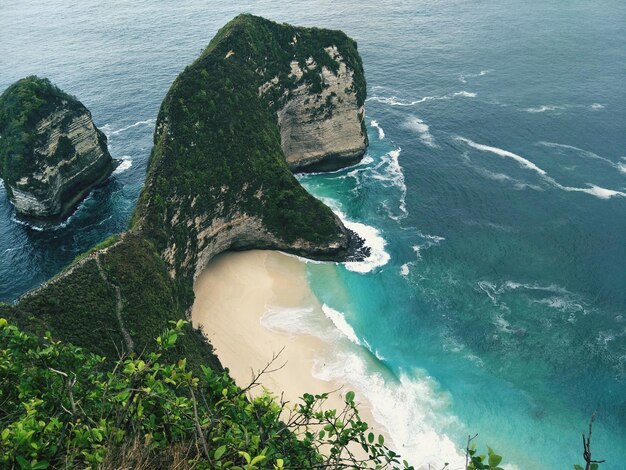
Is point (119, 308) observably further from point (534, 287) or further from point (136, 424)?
point (534, 287)

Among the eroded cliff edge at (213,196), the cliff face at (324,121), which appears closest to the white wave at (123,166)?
the eroded cliff edge at (213,196)

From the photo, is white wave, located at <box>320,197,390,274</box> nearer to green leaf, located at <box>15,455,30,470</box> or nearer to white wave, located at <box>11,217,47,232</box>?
white wave, located at <box>11,217,47,232</box>

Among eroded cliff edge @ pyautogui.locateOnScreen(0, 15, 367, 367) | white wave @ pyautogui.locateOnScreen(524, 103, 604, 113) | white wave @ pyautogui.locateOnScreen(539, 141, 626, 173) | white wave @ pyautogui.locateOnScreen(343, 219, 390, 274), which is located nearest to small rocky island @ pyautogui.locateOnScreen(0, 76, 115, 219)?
eroded cliff edge @ pyautogui.locateOnScreen(0, 15, 367, 367)

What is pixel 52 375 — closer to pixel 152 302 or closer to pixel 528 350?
pixel 152 302

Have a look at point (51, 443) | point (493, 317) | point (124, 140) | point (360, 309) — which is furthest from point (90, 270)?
point (124, 140)

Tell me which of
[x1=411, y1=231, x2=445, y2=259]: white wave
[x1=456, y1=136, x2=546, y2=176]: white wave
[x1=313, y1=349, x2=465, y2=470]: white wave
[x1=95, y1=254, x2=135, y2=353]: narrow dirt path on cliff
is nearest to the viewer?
[x1=95, y1=254, x2=135, y2=353]: narrow dirt path on cliff

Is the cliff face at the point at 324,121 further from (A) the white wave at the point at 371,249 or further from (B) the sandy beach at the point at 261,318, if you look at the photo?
(B) the sandy beach at the point at 261,318
